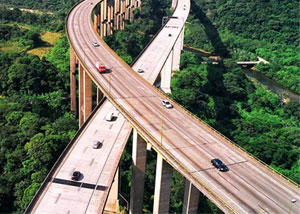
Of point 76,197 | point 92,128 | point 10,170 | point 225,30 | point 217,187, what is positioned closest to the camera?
point 217,187

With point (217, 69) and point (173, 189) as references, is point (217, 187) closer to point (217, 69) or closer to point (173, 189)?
point (173, 189)

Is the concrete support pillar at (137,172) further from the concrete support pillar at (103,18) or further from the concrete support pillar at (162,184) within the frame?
the concrete support pillar at (103,18)

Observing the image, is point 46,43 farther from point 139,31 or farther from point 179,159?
point 179,159

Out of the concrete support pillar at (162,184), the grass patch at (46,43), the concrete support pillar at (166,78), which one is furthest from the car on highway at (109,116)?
the grass patch at (46,43)

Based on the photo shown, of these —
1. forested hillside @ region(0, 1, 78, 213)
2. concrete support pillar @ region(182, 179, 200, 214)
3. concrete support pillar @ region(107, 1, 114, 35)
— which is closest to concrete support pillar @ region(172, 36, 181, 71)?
concrete support pillar @ region(107, 1, 114, 35)

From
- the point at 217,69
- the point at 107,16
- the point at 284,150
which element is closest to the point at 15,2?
the point at 107,16

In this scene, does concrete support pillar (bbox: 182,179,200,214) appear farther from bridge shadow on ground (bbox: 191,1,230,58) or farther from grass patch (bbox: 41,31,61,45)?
bridge shadow on ground (bbox: 191,1,230,58)

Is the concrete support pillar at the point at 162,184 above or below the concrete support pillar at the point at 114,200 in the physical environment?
above
